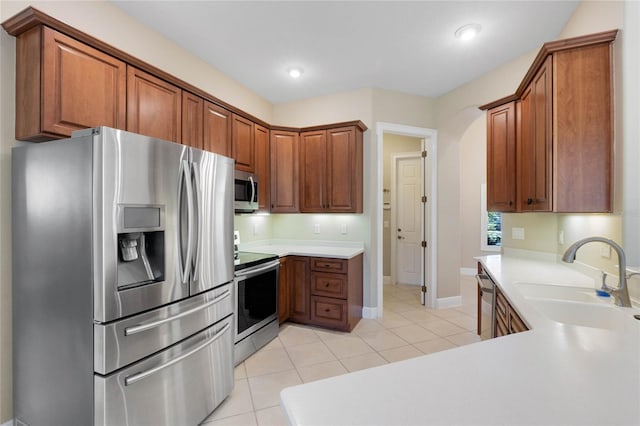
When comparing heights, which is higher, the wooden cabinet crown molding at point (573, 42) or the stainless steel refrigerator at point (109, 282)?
the wooden cabinet crown molding at point (573, 42)

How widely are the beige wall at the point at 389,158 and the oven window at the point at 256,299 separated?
2735mm

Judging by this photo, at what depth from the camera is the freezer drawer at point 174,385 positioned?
4.50 ft

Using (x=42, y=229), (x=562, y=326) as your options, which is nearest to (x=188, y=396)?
(x=42, y=229)

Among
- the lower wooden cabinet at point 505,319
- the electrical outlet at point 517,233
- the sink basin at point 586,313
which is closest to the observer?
the sink basin at point 586,313

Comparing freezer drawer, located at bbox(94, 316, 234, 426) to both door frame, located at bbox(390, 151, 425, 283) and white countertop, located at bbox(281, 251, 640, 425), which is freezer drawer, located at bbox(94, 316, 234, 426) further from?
door frame, located at bbox(390, 151, 425, 283)

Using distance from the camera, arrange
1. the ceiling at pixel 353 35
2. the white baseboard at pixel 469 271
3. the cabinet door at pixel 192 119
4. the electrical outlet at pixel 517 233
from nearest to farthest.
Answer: the ceiling at pixel 353 35, the cabinet door at pixel 192 119, the electrical outlet at pixel 517 233, the white baseboard at pixel 469 271

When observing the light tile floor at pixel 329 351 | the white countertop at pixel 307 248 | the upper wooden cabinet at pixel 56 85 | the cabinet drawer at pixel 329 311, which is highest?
the upper wooden cabinet at pixel 56 85

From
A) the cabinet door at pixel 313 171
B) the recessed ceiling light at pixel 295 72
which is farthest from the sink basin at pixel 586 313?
the recessed ceiling light at pixel 295 72

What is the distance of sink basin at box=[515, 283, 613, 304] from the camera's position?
1661 millimetres

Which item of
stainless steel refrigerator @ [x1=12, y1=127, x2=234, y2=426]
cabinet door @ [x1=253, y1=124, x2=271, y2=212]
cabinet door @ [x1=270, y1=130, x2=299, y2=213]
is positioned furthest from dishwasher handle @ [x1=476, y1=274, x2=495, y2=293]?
cabinet door @ [x1=253, y1=124, x2=271, y2=212]

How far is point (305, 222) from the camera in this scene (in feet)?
12.9

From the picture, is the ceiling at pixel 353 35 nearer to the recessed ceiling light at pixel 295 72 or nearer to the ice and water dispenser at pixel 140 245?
the recessed ceiling light at pixel 295 72

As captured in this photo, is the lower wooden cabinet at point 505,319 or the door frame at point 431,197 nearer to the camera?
the lower wooden cabinet at point 505,319

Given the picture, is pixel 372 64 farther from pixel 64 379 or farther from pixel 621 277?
pixel 64 379
